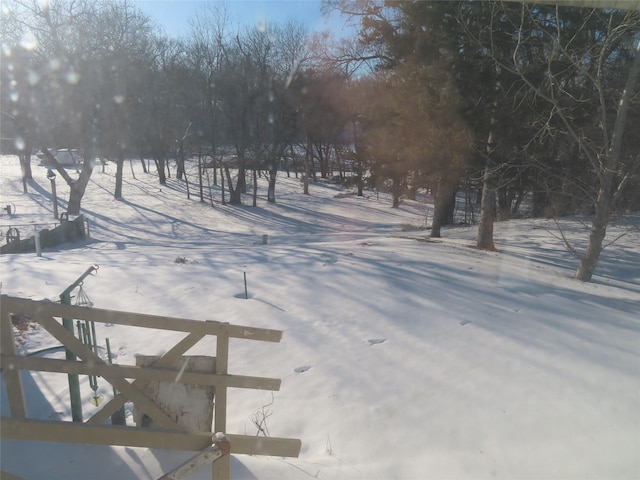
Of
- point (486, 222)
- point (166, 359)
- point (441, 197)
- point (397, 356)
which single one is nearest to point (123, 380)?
point (166, 359)

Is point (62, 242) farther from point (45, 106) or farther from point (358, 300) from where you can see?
point (358, 300)

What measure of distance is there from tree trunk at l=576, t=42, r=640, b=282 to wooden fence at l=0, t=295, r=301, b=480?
7.50 meters

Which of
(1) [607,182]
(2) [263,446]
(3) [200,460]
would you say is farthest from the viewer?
(1) [607,182]

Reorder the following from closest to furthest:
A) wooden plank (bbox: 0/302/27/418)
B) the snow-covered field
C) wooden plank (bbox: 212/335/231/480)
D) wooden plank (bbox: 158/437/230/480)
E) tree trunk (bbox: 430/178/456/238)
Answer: wooden plank (bbox: 158/437/230/480), wooden plank (bbox: 0/302/27/418), wooden plank (bbox: 212/335/231/480), the snow-covered field, tree trunk (bbox: 430/178/456/238)

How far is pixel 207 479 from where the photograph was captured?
278cm

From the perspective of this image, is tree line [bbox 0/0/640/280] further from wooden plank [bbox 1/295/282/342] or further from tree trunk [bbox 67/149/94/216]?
wooden plank [bbox 1/295/282/342]

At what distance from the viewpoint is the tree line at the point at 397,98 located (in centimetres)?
921

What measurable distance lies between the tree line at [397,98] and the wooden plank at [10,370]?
26.0 ft

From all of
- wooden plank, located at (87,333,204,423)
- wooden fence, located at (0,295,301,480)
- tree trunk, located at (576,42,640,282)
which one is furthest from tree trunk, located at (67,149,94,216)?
wooden fence, located at (0,295,301,480)

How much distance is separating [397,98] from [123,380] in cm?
1062

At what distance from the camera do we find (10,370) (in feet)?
8.46

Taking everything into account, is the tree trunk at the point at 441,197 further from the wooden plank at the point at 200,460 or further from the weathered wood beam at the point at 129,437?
the wooden plank at the point at 200,460

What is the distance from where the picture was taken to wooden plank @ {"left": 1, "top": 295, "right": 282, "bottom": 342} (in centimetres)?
253

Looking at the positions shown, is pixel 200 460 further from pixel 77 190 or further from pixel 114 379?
pixel 77 190
